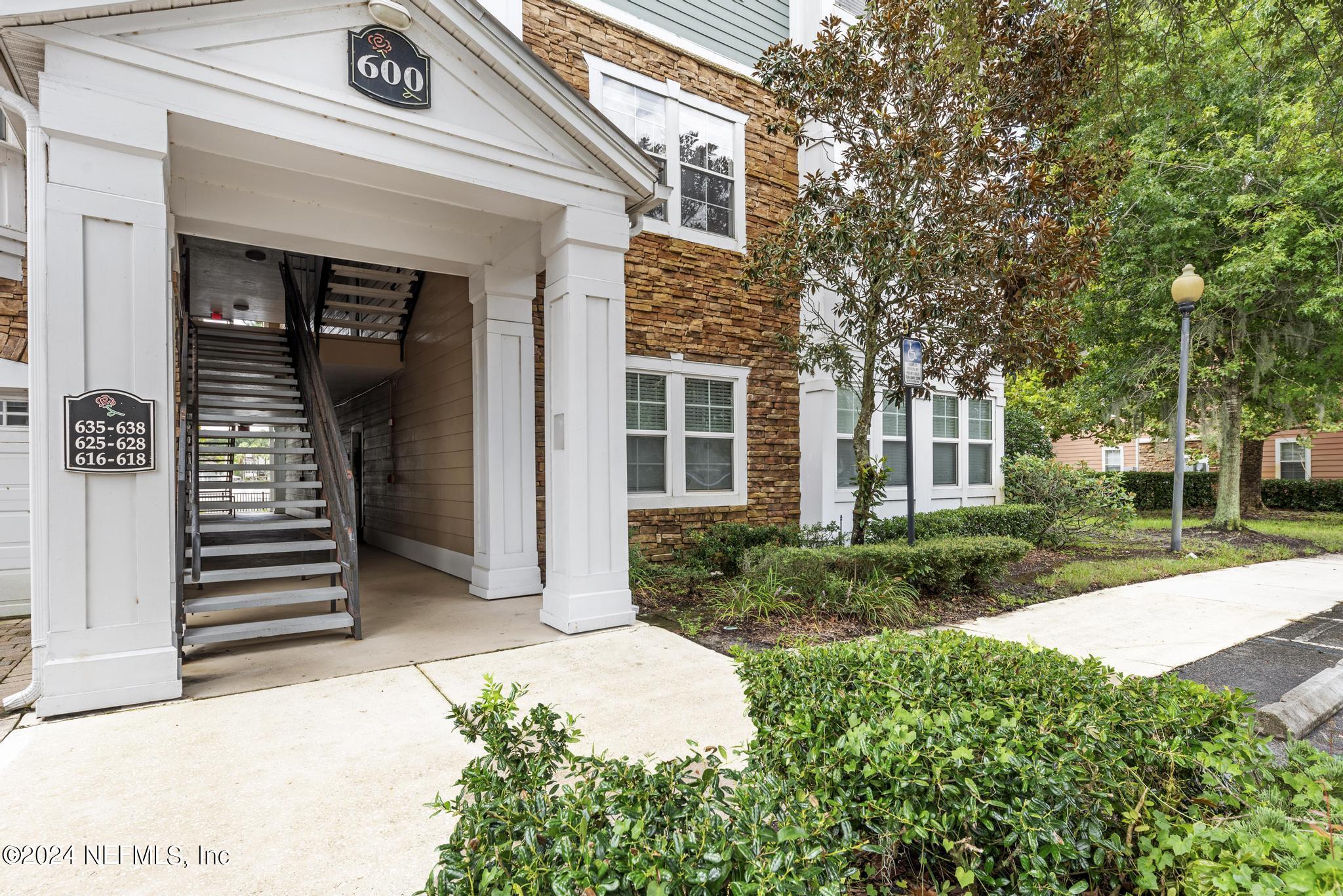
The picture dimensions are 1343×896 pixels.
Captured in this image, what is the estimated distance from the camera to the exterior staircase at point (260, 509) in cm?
459

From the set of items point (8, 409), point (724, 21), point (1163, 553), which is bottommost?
point (1163, 553)

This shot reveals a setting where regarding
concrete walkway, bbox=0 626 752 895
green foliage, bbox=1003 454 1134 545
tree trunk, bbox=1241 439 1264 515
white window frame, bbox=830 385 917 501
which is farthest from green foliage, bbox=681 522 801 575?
tree trunk, bbox=1241 439 1264 515

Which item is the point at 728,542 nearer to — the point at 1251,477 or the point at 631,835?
the point at 631,835

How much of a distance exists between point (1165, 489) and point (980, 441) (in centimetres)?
1029

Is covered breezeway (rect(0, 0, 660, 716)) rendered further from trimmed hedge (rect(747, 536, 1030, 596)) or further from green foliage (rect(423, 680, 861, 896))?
green foliage (rect(423, 680, 861, 896))

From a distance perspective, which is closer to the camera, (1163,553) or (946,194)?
(946,194)

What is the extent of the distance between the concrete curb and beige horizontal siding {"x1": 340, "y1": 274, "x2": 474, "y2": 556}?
618cm

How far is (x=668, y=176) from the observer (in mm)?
7203

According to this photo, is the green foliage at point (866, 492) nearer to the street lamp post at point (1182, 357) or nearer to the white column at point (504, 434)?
the white column at point (504, 434)

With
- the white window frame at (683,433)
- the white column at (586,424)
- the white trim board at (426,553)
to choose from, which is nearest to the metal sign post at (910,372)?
the white window frame at (683,433)

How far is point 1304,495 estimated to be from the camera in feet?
51.4

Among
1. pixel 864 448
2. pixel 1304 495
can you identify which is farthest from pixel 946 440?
pixel 1304 495

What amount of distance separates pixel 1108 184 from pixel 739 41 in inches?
174

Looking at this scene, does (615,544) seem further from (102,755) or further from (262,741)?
(102,755)
